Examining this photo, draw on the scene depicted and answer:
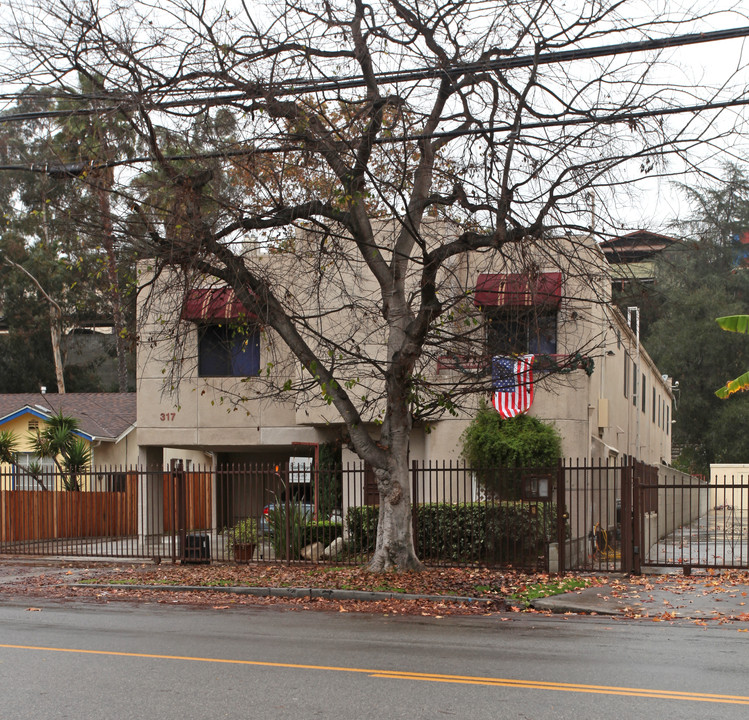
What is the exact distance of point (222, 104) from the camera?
14484mm

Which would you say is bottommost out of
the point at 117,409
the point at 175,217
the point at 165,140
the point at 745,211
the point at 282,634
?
the point at 282,634

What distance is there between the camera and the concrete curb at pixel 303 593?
13.8m

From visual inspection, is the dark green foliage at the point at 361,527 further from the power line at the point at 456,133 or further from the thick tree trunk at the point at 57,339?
the thick tree trunk at the point at 57,339

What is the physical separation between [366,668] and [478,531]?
10.5m

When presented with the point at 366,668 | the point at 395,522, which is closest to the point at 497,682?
the point at 366,668

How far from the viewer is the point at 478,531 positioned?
18422mm

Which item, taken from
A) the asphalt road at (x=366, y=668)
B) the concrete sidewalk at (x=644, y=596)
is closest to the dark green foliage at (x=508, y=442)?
the concrete sidewalk at (x=644, y=596)

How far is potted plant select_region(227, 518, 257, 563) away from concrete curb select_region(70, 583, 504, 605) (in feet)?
12.6

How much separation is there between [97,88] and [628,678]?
12.0 meters

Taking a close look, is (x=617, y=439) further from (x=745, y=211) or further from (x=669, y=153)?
(x=745, y=211)

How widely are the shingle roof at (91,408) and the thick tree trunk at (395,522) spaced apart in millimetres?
17619

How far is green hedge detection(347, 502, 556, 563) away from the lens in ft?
58.7

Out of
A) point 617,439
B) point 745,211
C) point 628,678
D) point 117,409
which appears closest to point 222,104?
point 628,678

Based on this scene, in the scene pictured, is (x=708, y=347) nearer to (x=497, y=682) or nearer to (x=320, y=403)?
(x=320, y=403)
